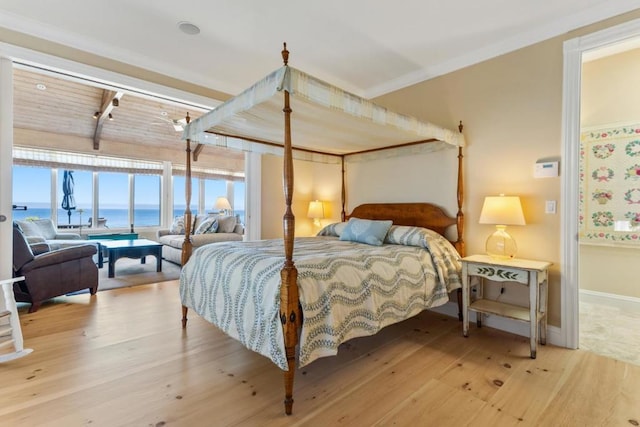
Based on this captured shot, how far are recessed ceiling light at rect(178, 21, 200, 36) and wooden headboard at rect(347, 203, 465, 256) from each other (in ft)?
8.71

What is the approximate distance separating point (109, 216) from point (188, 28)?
6552 mm

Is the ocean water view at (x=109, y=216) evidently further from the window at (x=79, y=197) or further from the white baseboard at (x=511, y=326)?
the white baseboard at (x=511, y=326)

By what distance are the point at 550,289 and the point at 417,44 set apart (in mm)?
2559

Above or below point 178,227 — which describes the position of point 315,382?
below

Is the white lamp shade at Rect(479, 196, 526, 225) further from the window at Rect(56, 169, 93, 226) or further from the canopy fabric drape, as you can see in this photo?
the window at Rect(56, 169, 93, 226)

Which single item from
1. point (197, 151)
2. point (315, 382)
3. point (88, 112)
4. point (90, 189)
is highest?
point (88, 112)

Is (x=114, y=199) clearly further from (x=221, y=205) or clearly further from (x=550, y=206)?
(x=550, y=206)

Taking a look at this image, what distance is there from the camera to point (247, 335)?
2.00 meters

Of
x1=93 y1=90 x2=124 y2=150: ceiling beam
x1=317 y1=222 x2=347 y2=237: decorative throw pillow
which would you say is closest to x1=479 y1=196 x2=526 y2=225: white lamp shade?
x1=317 y1=222 x2=347 y2=237: decorative throw pillow

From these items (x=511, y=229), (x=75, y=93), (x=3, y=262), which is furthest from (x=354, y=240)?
(x=75, y=93)

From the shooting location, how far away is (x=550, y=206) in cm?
269

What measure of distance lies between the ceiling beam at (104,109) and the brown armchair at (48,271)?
3.20 metres

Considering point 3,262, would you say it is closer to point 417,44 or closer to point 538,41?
point 417,44

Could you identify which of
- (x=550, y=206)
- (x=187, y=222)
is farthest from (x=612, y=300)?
(x=187, y=222)
